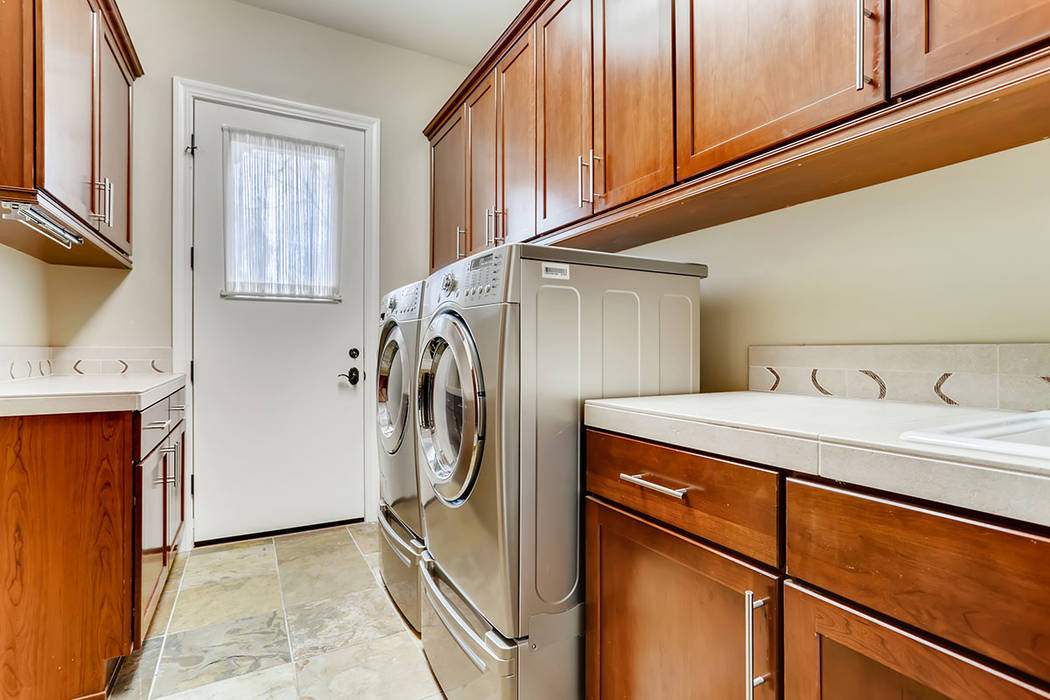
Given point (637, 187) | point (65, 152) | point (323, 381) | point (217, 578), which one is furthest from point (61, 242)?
point (637, 187)

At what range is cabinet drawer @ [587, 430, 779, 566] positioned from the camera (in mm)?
818

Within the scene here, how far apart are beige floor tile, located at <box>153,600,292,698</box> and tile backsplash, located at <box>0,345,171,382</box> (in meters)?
1.28

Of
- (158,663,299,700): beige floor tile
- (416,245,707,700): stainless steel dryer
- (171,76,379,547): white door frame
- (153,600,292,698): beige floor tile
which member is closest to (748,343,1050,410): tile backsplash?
(416,245,707,700): stainless steel dryer

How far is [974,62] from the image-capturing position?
31.1 inches

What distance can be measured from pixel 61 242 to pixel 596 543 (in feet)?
7.06

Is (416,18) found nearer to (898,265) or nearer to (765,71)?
(765,71)

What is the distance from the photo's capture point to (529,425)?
47.5 inches

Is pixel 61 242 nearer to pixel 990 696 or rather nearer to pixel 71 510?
pixel 71 510

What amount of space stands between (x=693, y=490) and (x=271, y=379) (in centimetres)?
255

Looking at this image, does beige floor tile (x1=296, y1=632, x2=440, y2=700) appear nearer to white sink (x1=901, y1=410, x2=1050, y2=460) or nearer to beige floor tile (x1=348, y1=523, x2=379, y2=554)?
beige floor tile (x1=348, y1=523, x2=379, y2=554)

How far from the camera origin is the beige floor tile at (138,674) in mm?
1503

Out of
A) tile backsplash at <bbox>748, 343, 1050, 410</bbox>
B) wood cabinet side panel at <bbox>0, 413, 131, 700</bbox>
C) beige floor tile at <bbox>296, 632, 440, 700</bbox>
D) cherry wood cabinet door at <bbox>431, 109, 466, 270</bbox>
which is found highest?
cherry wood cabinet door at <bbox>431, 109, 466, 270</bbox>

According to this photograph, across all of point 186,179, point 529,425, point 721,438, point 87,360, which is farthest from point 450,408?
point 186,179

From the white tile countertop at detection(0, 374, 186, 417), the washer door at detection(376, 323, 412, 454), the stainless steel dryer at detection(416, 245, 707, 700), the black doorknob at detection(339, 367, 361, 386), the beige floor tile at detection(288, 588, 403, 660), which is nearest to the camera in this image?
the stainless steel dryer at detection(416, 245, 707, 700)
